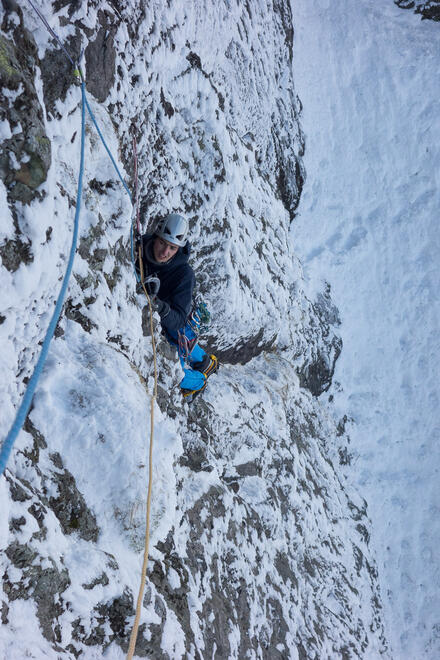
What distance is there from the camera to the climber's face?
5531 millimetres

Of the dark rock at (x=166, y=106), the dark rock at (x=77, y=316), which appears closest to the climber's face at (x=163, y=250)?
the dark rock at (x=77, y=316)

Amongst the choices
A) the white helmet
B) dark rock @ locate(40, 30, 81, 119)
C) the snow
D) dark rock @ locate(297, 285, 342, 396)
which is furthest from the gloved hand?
the snow

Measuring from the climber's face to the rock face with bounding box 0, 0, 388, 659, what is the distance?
0.54 meters

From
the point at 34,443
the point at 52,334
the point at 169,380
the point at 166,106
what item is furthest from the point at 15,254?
the point at 166,106

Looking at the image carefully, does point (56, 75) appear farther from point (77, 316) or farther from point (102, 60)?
point (77, 316)

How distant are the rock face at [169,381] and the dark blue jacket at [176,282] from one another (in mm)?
458

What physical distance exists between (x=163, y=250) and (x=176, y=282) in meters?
0.50

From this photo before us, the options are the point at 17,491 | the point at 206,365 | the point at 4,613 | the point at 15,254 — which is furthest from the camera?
the point at 206,365

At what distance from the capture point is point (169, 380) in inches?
214

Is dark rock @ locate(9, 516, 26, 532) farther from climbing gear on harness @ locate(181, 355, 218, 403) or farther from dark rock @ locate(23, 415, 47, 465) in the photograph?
climbing gear on harness @ locate(181, 355, 218, 403)

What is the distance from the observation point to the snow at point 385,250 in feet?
32.1

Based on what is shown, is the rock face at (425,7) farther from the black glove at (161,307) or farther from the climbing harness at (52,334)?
the black glove at (161,307)

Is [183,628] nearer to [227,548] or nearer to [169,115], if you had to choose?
[227,548]

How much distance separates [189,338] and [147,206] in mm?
1790
